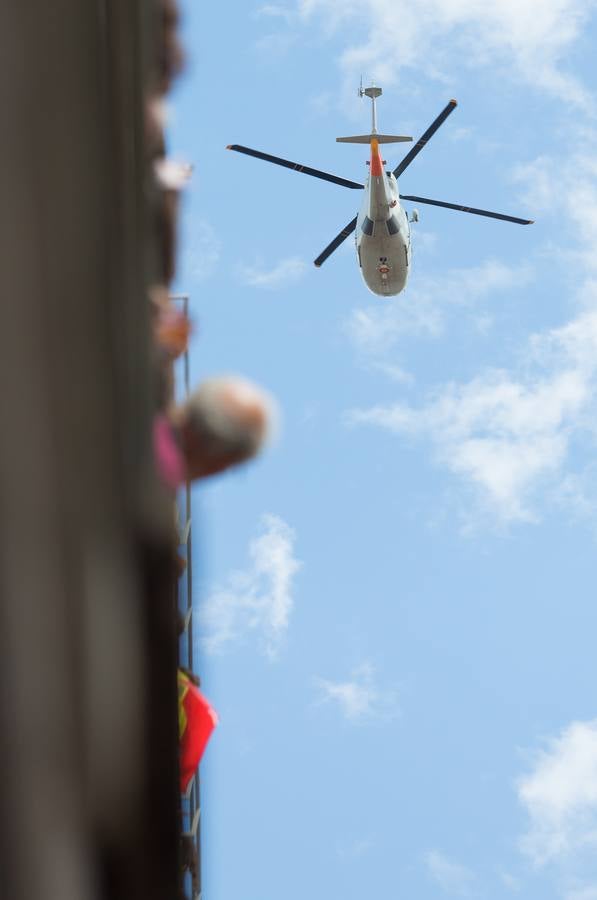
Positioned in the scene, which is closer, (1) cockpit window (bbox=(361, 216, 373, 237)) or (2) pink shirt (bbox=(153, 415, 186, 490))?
(2) pink shirt (bbox=(153, 415, 186, 490))

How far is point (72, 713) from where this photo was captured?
491 cm

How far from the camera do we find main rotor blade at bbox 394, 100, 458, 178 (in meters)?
43.7

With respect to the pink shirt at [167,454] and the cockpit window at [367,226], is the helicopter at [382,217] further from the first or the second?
the pink shirt at [167,454]

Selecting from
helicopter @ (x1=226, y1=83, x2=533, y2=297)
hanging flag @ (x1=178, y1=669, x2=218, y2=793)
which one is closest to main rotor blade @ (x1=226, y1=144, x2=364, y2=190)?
helicopter @ (x1=226, y1=83, x2=533, y2=297)

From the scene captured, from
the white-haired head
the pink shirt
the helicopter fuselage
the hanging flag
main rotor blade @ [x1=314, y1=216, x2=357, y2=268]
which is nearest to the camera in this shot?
the white-haired head

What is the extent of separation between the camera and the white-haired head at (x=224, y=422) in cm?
527

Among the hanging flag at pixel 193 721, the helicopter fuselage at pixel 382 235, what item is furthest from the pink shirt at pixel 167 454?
the helicopter fuselage at pixel 382 235

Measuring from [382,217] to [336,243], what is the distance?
452cm

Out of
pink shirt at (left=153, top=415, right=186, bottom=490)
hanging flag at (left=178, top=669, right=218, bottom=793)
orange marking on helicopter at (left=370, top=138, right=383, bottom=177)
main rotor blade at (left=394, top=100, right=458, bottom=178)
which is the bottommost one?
pink shirt at (left=153, top=415, right=186, bottom=490)

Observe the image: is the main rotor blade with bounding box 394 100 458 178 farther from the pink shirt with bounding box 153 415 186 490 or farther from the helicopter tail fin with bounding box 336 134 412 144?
the pink shirt with bounding box 153 415 186 490

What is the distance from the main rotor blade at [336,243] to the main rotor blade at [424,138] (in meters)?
2.51

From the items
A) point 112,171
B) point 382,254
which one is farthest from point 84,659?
point 382,254

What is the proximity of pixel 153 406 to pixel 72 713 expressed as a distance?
1408mm

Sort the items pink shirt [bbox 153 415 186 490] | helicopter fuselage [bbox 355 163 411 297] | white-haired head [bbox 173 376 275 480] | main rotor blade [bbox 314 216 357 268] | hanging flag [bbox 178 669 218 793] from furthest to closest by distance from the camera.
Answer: main rotor blade [bbox 314 216 357 268], helicopter fuselage [bbox 355 163 411 297], hanging flag [bbox 178 669 218 793], pink shirt [bbox 153 415 186 490], white-haired head [bbox 173 376 275 480]
